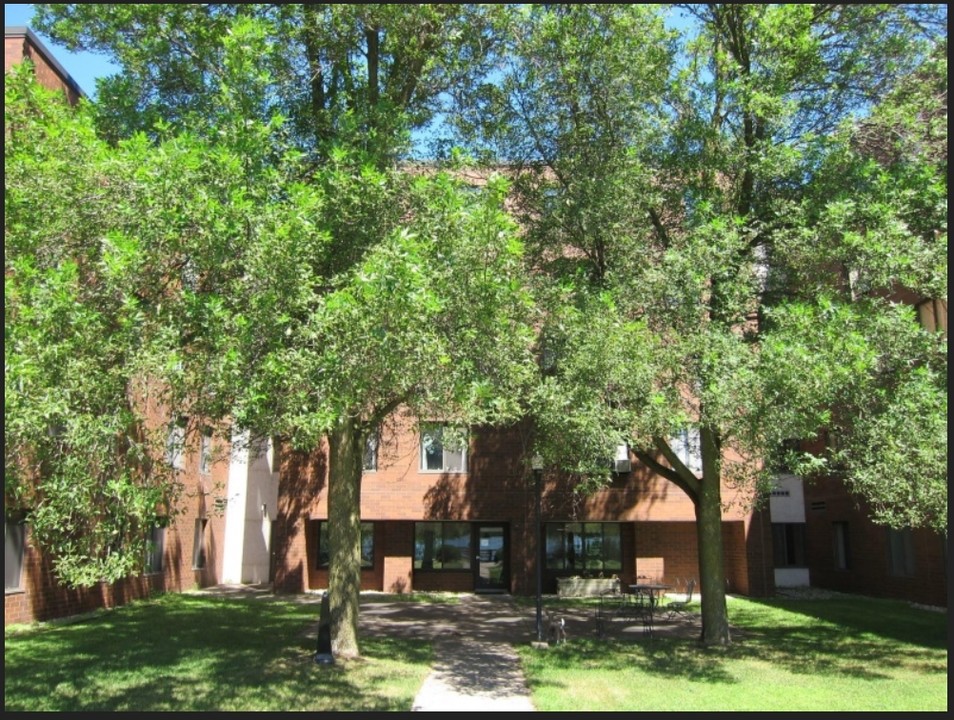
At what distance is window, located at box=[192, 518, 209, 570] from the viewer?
26.1m

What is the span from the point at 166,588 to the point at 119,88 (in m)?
17.0

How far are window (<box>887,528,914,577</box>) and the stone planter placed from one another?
825cm

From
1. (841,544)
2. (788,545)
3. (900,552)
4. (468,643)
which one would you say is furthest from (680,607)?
(788,545)

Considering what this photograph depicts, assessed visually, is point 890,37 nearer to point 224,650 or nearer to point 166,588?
point 224,650

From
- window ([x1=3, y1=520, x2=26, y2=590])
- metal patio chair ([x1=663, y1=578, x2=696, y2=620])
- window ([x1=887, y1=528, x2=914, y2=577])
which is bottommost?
metal patio chair ([x1=663, y1=578, x2=696, y2=620])

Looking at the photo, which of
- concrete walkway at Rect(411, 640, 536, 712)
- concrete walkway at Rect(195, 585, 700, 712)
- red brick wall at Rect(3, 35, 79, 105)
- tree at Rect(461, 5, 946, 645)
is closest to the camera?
concrete walkway at Rect(411, 640, 536, 712)

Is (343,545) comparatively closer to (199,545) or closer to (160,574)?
(160,574)

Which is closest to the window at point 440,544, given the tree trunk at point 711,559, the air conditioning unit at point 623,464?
the air conditioning unit at point 623,464

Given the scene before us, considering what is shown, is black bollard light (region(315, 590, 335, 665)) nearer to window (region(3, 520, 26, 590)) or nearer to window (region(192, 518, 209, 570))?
window (region(3, 520, 26, 590))

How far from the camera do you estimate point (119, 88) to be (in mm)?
10477

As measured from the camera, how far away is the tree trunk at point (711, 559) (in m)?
14.6

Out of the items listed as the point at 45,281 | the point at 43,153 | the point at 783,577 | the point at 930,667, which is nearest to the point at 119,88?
the point at 43,153

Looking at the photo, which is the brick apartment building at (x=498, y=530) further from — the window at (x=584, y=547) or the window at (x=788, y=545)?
the window at (x=788, y=545)

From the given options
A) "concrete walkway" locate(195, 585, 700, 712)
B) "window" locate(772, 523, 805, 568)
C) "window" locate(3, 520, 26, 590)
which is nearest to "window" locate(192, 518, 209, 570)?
"concrete walkway" locate(195, 585, 700, 712)
